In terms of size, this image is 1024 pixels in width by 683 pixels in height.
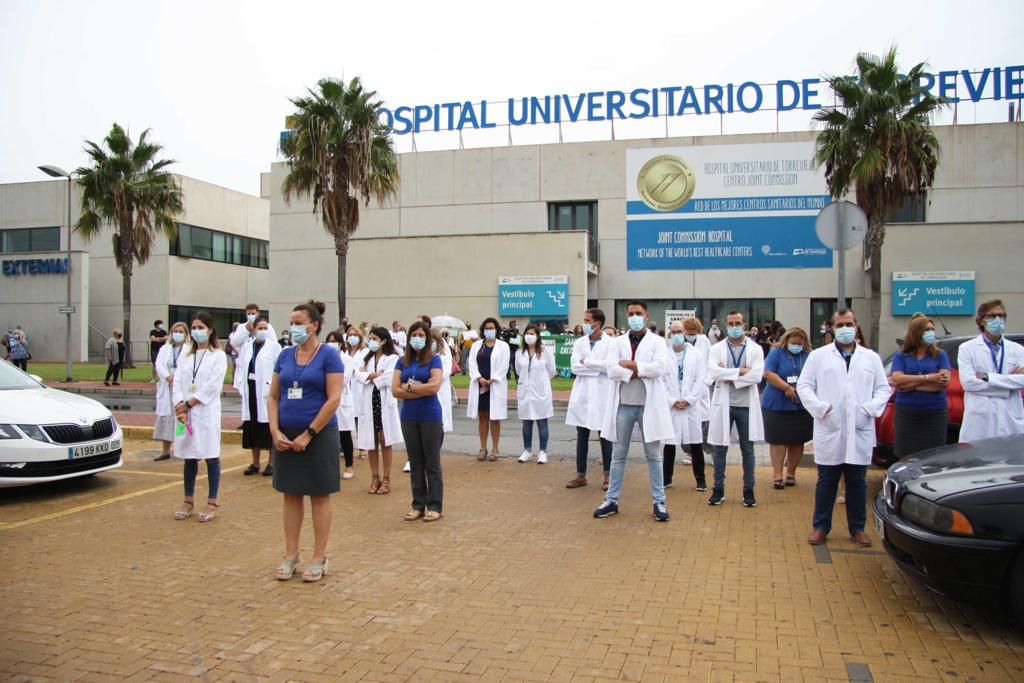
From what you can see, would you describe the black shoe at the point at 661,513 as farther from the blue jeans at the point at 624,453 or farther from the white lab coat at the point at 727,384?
the white lab coat at the point at 727,384

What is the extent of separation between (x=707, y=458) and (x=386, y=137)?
17892 mm

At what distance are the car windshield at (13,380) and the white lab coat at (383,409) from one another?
400 centimetres

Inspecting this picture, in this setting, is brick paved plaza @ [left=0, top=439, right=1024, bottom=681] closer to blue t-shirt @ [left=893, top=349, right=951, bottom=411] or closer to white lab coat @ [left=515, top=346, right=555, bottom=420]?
blue t-shirt @ [left=893, top=349, right=951, bottom=411]

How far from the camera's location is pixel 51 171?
80.4ft

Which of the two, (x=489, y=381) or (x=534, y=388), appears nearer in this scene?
(x=534, y=388)

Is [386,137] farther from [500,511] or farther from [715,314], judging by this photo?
[500,511]

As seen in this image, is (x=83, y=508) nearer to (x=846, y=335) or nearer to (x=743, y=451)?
(x=743, y=451)

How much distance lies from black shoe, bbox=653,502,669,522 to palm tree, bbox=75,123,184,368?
2678 cm

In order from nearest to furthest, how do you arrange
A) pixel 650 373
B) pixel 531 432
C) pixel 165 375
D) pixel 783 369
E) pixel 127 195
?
pixel 650 373
pixel 783 369
pixel 165 375
pixel 531 432
pixel 127 195

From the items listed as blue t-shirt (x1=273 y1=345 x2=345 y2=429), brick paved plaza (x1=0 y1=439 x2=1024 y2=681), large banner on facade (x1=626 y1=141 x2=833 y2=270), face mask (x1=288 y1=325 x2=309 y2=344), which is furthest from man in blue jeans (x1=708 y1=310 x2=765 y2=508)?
large banner on facade (x1=626 y1=141 x2=833 y2=270)

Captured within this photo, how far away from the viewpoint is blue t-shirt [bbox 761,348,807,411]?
869 cm

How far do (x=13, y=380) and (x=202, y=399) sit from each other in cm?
333

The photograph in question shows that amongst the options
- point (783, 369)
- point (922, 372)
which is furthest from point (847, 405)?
point (783, 369)

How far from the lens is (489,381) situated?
35.5 feet
